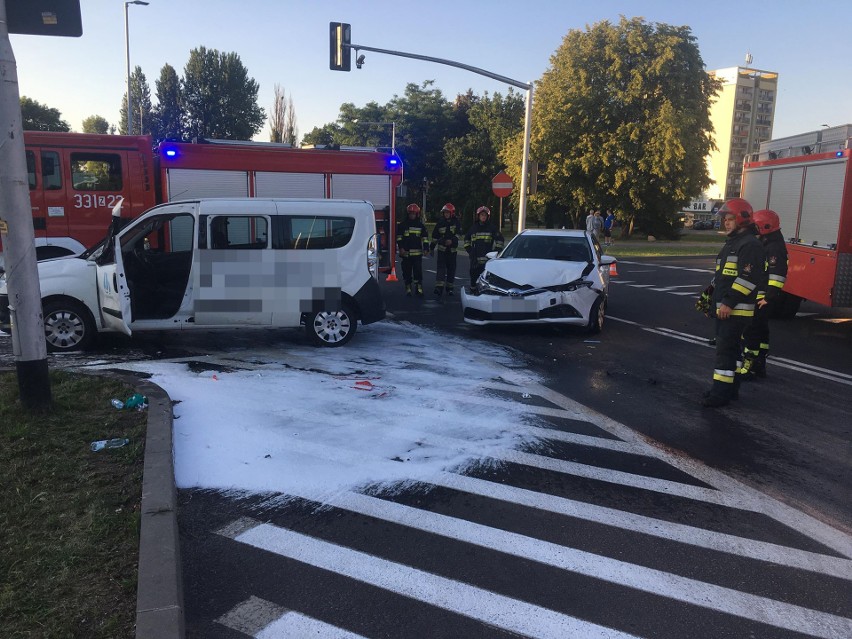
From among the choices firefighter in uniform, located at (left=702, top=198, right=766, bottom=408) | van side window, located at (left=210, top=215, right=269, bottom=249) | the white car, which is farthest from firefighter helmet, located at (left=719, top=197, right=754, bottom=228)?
van side window, located at (left=210, top=215, right=269, bottom=249)

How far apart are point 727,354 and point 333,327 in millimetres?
4639

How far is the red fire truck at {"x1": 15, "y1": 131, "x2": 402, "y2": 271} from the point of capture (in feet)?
36.6

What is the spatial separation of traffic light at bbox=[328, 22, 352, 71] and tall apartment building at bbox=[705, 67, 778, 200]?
11431 centimetres

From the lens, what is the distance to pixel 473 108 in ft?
179

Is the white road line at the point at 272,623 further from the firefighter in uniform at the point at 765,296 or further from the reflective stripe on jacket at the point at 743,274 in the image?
the firefighter in uniform at the point at 765,296

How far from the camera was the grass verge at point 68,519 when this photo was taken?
278cm

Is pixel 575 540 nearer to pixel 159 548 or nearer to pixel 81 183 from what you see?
pixel 159 548

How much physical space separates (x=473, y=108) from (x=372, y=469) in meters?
53.3

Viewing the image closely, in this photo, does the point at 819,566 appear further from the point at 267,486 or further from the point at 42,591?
the point at 42,591

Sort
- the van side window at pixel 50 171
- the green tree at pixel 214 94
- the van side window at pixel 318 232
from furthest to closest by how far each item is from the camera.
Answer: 1. the green tree at pixel 214 94
2. the van side window at pixel 50 171
3. the van side window at pixel 318 232

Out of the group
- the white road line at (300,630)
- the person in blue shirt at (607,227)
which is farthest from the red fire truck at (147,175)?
the person in blue shirt at (607,227)

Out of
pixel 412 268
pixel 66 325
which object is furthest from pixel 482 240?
pixel 66 325

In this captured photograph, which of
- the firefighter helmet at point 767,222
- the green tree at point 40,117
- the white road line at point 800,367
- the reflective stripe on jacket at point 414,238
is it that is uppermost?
the green tree at point 40,117

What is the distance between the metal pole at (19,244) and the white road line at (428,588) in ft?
8.70
